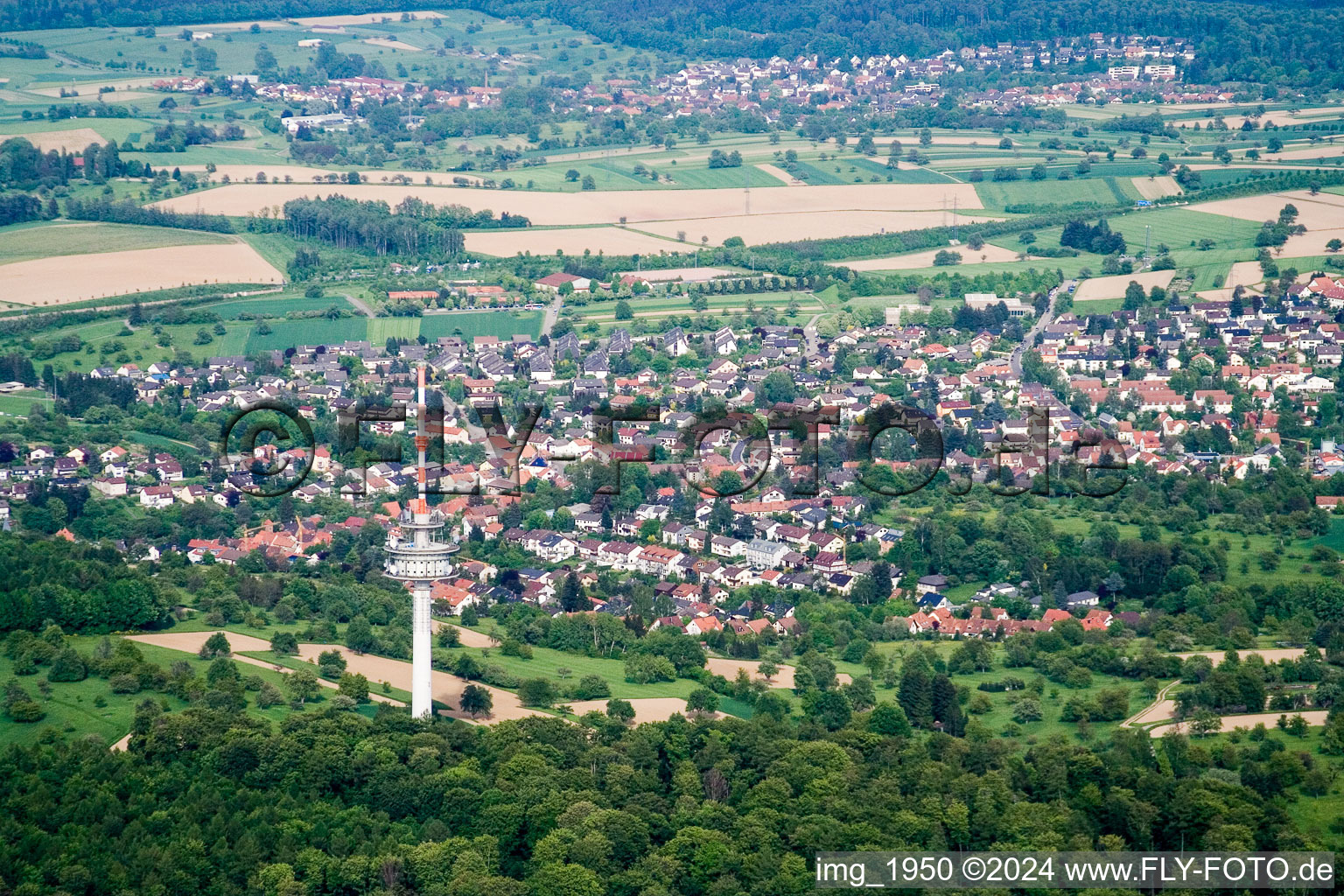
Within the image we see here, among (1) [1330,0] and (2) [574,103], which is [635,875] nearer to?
(2) [574,103]

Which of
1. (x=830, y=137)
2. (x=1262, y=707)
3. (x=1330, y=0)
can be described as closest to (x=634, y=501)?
(x=1262, y=707)

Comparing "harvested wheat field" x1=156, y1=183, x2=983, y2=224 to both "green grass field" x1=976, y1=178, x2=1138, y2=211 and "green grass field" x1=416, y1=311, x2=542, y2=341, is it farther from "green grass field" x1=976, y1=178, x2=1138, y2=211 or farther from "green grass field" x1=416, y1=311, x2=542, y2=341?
"green grass field" x1=416, y1=311, x2=542, y2=341

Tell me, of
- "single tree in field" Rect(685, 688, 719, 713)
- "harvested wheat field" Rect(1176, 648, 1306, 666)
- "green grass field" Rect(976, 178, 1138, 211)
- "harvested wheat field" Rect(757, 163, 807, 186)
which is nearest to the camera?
"single tree in field" Rect(685, 688, 719, 713)

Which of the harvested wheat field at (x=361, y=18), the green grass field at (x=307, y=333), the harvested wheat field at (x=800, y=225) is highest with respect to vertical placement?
the harvested wheat field at (x=361, y=18)

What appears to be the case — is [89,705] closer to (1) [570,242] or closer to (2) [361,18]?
(1) [570,242]

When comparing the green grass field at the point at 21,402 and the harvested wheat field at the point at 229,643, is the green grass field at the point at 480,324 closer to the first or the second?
the green grass field at the point at 21,402

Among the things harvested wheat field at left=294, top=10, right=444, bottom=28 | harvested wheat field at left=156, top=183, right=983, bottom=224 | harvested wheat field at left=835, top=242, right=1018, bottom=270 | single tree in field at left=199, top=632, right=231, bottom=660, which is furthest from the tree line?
harvested wheat field at left=294, top=10, right=444, bottom=28

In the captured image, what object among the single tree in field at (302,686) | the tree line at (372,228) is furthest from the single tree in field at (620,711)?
the tree line at (372,228)
